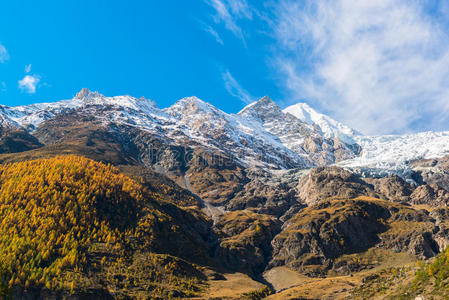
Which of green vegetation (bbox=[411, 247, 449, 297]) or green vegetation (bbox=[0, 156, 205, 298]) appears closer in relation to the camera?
green vegetation (bbox=[411, 247, 449, 297])

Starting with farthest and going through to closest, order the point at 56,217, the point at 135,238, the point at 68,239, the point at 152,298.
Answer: the point at 135,238 → the point at 56,217 → the point at 68,239 → the point at 152,298

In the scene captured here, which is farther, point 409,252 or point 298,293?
point 409,252

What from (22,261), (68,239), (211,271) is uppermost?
(68,239)

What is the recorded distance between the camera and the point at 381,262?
19212 centimetres

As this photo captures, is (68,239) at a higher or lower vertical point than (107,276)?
higher

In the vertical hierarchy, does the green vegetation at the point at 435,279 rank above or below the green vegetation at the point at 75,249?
below

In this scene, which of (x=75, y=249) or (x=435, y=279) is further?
(x=75, y=249)

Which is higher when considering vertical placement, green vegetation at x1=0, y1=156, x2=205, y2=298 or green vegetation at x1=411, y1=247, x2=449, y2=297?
green vegetation at x1=0, y1=156, x2=205, y2=298

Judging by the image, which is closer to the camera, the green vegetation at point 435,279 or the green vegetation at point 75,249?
the green vegetation at point 435,279

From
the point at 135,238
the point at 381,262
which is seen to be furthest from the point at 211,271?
the point at 381,262

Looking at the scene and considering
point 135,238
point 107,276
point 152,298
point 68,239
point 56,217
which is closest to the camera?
point 152,298

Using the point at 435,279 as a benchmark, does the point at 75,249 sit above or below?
above

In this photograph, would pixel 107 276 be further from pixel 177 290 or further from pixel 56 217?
pixel 56 217

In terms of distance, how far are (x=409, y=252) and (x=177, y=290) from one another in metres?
148
